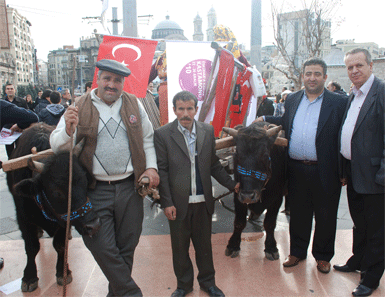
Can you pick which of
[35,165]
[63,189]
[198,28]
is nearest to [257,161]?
[63,189]

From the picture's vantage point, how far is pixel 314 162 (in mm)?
3340

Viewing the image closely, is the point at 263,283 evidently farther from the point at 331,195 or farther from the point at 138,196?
the point at 138,196

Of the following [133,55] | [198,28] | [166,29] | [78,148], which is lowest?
[78,148]

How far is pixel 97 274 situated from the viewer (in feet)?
11.3

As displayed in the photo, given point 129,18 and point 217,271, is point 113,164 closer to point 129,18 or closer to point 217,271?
point 217,271

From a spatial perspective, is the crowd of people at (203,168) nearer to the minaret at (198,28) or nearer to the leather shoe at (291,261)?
the leather shoe at (291,261)

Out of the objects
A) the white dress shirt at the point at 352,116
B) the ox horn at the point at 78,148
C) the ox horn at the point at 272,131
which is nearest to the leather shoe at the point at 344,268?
the white dress shirt at the point at 352,116

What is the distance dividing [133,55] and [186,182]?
248 cm

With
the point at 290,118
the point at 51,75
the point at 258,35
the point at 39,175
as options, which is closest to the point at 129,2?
the point at 258,35

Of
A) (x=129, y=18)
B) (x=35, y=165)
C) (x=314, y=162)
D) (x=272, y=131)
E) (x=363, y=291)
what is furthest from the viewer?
(x=129, y=18)

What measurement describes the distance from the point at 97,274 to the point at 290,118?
2.76m

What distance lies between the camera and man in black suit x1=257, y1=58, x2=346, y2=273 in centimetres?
326

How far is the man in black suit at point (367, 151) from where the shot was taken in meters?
2.94

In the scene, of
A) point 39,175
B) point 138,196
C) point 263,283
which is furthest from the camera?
point 263,283
